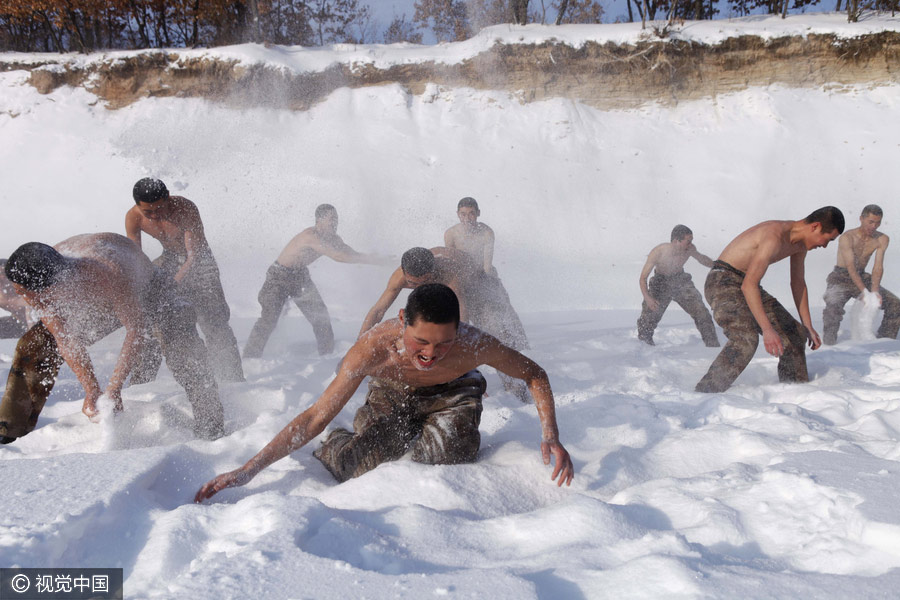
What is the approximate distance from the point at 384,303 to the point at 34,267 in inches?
71.4

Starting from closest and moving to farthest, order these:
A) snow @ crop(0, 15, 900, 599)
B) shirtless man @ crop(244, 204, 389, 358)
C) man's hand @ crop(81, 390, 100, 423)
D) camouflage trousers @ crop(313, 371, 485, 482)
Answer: snow @ crop(0, 15, 900, 599)
camouflage trousers @ crop(313, 371, 485, 482)
man's hand @ crop(81, 390, 100, 423)
shirtless man @ crop(244, 204, 389, 358)

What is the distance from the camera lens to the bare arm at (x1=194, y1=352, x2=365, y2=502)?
7.81 feet

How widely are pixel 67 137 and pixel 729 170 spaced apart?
40.5ft

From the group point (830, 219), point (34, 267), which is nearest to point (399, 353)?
point (34, 267)

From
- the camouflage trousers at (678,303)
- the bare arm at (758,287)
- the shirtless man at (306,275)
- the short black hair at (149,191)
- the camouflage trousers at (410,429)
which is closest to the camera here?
the camouflage trousers at (410,429)

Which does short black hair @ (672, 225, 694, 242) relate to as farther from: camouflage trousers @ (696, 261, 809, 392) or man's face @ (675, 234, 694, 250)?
→ camouflage trousers @ (696, 261, 809, 392)

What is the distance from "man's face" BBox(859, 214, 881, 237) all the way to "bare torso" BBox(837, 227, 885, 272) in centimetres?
3

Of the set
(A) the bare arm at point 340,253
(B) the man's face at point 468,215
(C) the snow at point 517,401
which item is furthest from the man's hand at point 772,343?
(A) the bare arm at point 340,253

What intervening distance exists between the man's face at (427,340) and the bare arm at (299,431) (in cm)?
27

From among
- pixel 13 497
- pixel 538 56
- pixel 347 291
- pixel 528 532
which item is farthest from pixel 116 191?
pixel 528 532

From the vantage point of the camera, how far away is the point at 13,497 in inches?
83.9

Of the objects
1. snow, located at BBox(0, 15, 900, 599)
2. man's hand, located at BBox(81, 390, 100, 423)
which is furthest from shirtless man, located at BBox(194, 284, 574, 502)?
man's hand, located at BBox(81, 390, 100, 423)

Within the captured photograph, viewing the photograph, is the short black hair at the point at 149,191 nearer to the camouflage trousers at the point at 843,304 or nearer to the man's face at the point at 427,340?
the man's face at the point at 427,340

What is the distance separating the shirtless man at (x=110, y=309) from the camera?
9.67 feet
